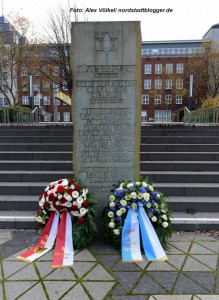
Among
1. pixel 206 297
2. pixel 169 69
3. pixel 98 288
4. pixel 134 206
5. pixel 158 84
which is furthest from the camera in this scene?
pixel 158 84

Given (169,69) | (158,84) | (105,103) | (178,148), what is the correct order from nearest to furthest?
(105,103) < (178,148) < (169,69) < (158,84)

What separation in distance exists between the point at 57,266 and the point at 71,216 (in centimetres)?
71

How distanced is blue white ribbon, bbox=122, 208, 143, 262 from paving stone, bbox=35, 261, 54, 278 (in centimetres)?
94

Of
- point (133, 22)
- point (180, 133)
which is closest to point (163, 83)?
point (180, 133)

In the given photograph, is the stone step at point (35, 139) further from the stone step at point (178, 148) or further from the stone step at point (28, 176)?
the stone step at point (178, 148)

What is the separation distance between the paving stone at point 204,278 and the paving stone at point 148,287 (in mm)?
437

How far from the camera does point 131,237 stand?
331 cm

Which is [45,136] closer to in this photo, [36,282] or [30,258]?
[30,258]

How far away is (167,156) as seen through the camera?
20.6 feet

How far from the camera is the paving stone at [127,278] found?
103 inches

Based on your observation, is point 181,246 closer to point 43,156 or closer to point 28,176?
point 28,176

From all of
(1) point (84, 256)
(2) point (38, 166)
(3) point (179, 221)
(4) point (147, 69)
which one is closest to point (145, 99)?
(4) point (147, 69)

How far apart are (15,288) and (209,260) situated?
234 cm

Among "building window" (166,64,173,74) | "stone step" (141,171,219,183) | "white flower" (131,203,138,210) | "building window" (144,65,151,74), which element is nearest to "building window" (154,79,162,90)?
"building window" (166,64,173,74)
